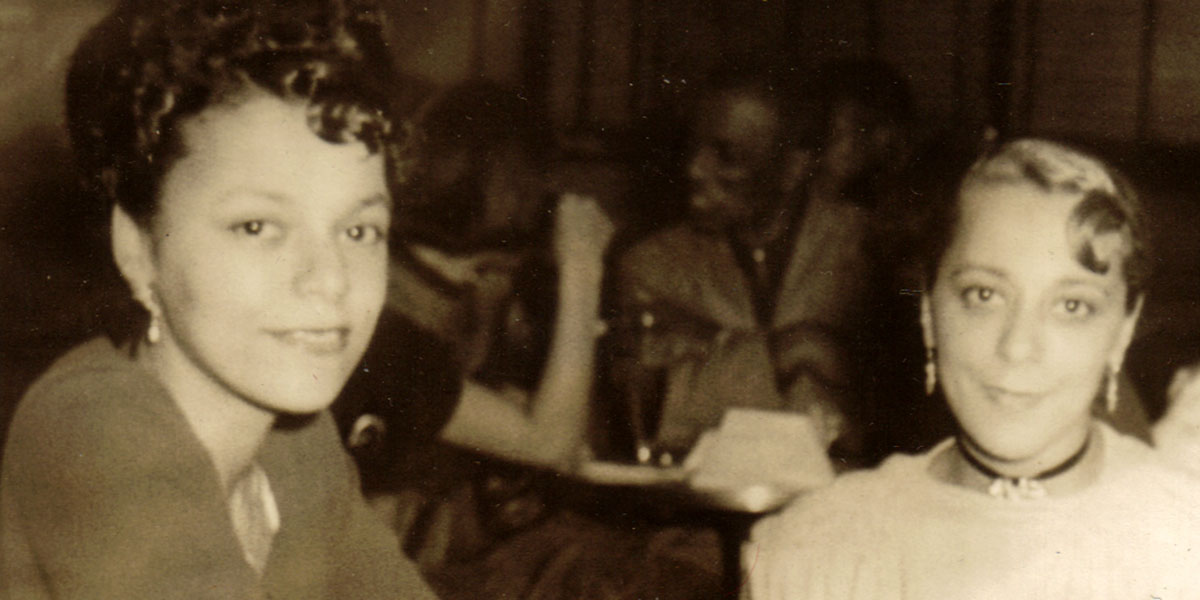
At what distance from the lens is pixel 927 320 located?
2.00 m

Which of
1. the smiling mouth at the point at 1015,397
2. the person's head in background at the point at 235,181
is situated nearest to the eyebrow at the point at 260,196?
the person's head in background at the point at 235,181

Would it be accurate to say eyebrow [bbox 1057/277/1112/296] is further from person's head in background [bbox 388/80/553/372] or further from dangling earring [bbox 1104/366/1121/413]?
person's head in background [bbox 388/80/553/372]

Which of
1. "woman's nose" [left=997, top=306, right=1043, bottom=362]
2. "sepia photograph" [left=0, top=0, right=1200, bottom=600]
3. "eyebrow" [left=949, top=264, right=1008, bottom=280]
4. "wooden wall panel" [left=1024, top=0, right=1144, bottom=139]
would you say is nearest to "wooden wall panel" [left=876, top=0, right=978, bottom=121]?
"sepia photograph" [left=0, top=0, right=1200, bottom=600]

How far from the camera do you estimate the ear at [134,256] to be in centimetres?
191

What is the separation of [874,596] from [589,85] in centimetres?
101

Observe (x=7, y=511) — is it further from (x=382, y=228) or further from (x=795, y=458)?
(x=795, y=458)

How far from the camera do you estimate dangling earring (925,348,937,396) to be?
2.01 meters

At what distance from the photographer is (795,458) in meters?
2.04

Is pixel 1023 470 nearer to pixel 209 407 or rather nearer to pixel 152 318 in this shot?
pixel 209 407

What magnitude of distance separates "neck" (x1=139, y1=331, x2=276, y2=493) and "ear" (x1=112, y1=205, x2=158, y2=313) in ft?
0.27

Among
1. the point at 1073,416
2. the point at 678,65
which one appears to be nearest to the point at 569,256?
the point at 678,65

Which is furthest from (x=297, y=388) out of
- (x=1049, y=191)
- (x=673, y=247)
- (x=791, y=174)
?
(x=1049, y=191)

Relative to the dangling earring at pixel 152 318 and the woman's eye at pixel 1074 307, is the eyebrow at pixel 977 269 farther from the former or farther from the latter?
the dangling earring at pixel 152 318

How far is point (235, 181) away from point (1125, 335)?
1.50 meters
